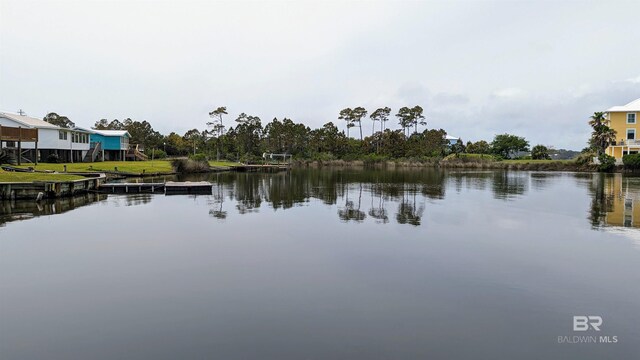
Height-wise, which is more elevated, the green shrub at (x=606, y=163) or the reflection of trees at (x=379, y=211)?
the green shrub at (x=606, y=163)

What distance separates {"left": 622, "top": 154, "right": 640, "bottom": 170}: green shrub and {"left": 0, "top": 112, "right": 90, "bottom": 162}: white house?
293 ft

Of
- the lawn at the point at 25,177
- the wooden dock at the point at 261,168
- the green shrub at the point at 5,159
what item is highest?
the green shrub at the point at 5,159

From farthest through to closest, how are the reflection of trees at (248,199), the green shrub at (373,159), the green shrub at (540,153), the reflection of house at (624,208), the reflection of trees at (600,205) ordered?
1. the green shrub at (373,159)
2. the green shrub at (540,153)
3. the reflection of trees at (248,199)
4. the reflection of trees at (600,205)
5. the reflection of house at (624,208)

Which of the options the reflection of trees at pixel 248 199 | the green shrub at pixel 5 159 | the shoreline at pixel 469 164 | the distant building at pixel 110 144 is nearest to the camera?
the reflection of trees at pixel 248 199

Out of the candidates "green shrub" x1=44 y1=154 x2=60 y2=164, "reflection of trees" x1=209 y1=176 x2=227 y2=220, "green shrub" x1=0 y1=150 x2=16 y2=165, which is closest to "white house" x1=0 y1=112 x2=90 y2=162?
"green shrub" x1=44 y1=154 x2=60 y2=164

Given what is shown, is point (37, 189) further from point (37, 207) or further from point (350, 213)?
point (350, 213)

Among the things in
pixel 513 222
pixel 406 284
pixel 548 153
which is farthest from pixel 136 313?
pixel 548 153

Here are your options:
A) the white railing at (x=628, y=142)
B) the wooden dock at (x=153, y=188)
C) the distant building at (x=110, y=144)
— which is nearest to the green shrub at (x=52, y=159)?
the distant building at (x=110, y=144)

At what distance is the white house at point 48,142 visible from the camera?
5684cm

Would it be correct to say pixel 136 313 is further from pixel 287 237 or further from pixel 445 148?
pixel 445 148

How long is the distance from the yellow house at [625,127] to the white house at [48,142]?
90.3 metres

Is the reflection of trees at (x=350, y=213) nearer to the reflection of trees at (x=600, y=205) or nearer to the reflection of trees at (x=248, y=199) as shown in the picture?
the reflection of trees at (x=248, y=199)

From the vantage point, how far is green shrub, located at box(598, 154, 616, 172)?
7131cm

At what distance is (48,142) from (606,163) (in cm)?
8953
